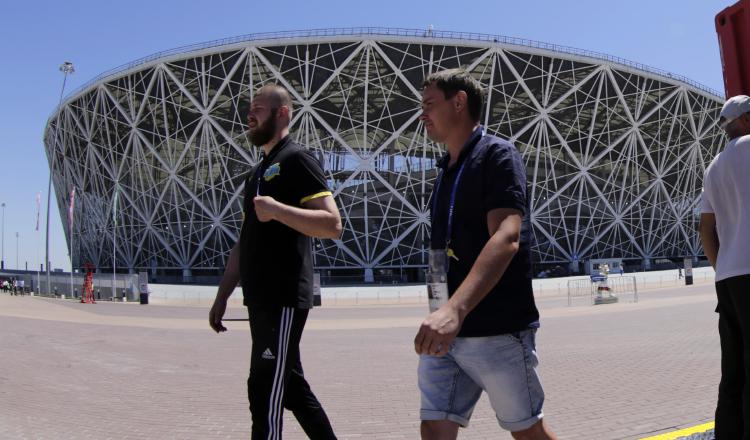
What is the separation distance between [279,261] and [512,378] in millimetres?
1290

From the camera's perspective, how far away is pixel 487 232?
7.75 ft

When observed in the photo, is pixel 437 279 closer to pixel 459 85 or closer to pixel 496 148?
pixel 496 148

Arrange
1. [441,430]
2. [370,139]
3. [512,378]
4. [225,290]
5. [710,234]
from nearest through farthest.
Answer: [512,378]
[441,430]
[710,234]
[225,290]
[370,139]

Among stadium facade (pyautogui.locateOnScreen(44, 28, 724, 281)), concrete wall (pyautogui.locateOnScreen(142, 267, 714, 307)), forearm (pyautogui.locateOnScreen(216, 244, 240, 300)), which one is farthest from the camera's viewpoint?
stadium facade (pyautogui.locateOnScreen(44, 28, 724, 281))

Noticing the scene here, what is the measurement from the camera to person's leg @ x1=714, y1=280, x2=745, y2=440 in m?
3.12

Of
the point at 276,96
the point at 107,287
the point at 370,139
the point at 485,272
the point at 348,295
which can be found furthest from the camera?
the point at 370,139

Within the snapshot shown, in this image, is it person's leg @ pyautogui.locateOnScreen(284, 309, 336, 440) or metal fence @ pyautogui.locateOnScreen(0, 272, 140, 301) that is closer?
person's leg @ pyautogui.locateOnScreen(284, 309, 336, 440)

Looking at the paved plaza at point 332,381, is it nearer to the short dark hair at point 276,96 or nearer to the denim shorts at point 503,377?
the denim shorts at point 503,377

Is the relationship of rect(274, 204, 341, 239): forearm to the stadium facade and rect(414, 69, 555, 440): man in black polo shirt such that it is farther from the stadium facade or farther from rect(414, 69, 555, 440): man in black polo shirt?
the stadium facade

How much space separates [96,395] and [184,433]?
189cm

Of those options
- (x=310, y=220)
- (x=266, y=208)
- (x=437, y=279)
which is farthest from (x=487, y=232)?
(x=266, y=208)

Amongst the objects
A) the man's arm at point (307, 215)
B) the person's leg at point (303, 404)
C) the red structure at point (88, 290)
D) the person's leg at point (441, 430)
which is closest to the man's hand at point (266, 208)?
the man's arm at point (307, 215)

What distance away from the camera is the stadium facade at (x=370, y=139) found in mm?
38875

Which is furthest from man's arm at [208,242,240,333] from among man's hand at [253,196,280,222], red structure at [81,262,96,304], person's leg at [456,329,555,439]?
red structure at [81,262,96,304]
